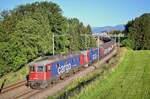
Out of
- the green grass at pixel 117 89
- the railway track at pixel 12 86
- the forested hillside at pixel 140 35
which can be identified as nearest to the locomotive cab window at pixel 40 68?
the railway track at pixel 12 86

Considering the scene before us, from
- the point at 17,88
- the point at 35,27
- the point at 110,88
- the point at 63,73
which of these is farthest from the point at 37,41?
the point at 110,88

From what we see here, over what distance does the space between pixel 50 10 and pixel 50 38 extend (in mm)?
23752

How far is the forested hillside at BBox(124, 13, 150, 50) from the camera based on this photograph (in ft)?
492

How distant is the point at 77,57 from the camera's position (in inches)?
2195

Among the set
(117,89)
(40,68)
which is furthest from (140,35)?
(117,89)

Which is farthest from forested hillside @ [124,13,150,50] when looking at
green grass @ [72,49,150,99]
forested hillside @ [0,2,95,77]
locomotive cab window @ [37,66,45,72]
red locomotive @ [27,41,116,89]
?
locomotive cab window @ [37,66,45,72]

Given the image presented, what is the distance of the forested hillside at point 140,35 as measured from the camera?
15000cm

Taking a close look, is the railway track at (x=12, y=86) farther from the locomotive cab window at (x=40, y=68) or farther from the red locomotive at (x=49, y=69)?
the locomotive cab window at (x=40, y=68)

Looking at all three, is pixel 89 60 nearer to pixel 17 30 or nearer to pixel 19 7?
pixel 17 30

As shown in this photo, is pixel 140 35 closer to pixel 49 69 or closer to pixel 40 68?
pixel 49 69

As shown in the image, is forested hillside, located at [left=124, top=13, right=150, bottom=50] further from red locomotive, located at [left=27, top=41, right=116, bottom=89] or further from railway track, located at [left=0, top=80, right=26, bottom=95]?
railway track, located at [left=0, top=80, right=26, bottom=95]

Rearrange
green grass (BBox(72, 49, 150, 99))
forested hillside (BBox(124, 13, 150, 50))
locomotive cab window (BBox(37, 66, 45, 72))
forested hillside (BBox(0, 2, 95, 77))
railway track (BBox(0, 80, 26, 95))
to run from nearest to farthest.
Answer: green grass (BBox(72, 49, 150, 99)) < railway track (BBox(0, 80, 26, 95)) < locomotive cab window (BBox(37, 66, 45, 72)) < forested hillside (BBox(0, 2, 95, 77)) < forested hillside (BBox(124, 13, 150, 50))

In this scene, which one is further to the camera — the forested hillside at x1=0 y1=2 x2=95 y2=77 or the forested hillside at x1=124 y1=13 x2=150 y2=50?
the forested hillside at x1=124 y1=13 x2=150 y2=50

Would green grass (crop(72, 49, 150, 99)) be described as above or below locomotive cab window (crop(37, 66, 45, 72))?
below
